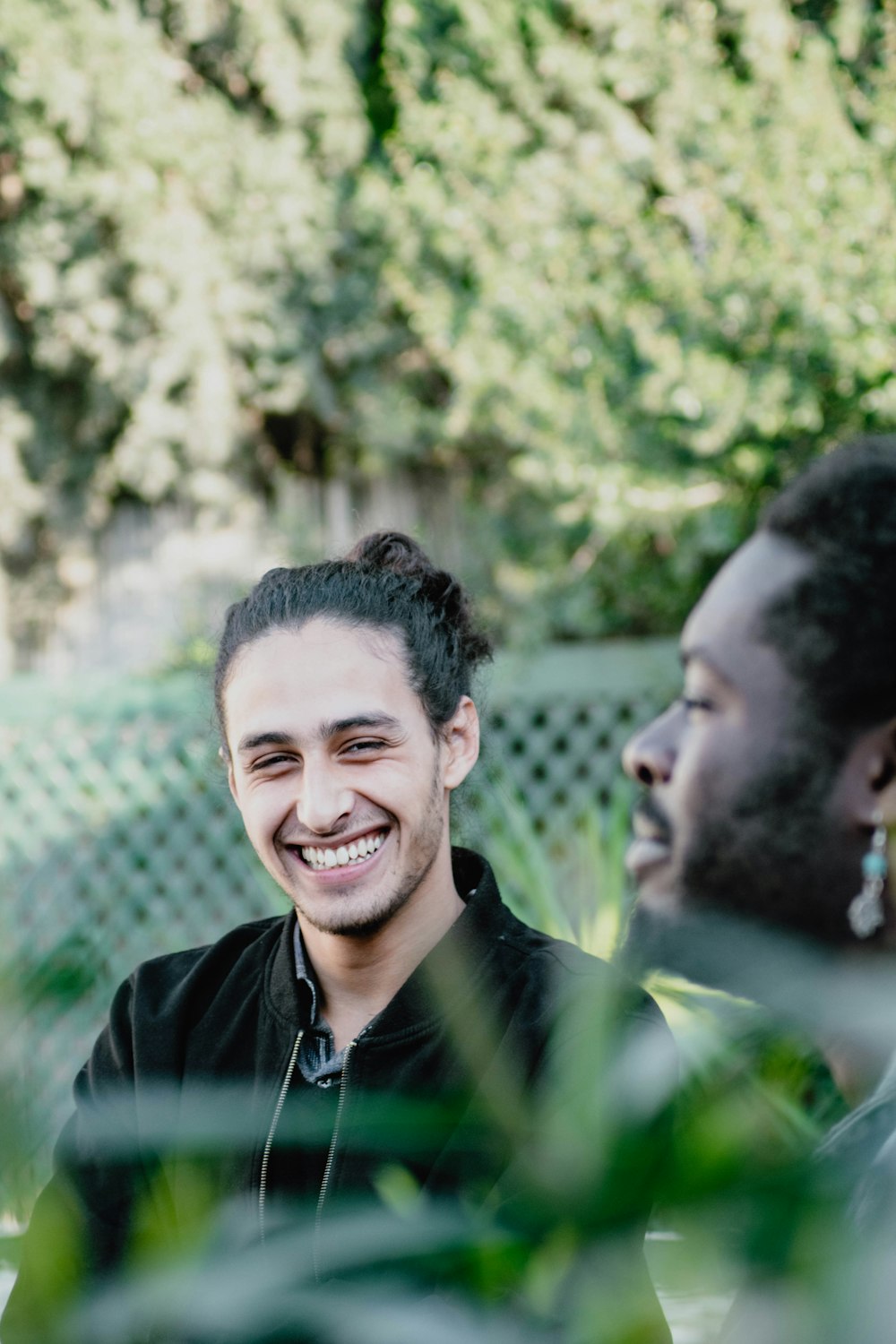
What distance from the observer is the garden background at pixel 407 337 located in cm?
444

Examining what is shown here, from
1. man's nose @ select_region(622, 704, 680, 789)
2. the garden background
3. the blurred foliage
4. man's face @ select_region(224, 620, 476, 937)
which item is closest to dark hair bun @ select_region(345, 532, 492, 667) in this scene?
man's face @ select_region(224, 620, 476, 937)

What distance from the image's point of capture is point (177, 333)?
19.2 feet

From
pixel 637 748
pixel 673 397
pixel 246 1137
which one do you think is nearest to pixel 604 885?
pixel 637 748

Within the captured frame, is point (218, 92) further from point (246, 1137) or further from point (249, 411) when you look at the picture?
point (246, 1137)

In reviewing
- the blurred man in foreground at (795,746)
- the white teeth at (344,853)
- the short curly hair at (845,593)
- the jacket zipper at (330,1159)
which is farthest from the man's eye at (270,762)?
the short curly hair at (845,593)

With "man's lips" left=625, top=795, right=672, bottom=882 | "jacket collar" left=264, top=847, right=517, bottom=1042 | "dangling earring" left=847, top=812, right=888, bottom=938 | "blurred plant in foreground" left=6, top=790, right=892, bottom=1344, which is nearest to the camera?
"blurred plant in foreground" left=6, top=790, right=892, bottom=1344

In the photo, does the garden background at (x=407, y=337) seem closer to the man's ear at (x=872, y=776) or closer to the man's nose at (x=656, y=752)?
the man's nose at (x=656, y=752)

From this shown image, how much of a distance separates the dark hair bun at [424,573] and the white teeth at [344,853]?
34 cm

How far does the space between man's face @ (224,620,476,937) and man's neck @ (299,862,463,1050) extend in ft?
0.08

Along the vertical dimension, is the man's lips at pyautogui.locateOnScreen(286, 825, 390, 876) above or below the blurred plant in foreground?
below

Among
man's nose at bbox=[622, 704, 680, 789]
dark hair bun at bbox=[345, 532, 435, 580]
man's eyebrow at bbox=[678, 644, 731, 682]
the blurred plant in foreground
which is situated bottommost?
man's nose at bbox=[622, 704, 680, 789]

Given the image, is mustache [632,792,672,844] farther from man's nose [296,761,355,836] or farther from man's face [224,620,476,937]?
man's nose [296,761,355,836]

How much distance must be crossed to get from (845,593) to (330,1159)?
0.81 meters

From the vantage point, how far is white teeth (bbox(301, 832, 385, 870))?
1572 millimetres
